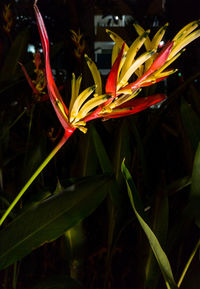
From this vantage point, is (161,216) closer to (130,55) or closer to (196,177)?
(196,177)

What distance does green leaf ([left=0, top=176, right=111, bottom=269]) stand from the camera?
30 cm

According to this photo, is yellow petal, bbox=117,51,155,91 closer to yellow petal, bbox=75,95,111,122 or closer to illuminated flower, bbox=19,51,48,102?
yellow petal, bbox=75,95,111,122

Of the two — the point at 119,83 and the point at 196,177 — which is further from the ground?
the point at 119,83

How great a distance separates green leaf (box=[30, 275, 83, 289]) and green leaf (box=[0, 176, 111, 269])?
0.27ft

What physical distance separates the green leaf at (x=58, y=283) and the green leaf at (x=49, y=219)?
0.27ft

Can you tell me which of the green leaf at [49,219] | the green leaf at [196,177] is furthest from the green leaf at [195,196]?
the green leaf at [49,219]

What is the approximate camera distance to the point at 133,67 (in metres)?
0.22

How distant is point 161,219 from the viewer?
372 mm

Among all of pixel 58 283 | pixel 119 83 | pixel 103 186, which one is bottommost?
pixel 58 283

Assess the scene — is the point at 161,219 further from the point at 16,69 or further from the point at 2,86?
the point at 16,69

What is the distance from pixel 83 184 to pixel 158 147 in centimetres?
32

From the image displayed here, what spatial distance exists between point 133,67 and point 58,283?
0.27 m

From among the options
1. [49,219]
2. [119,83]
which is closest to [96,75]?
[119,83]

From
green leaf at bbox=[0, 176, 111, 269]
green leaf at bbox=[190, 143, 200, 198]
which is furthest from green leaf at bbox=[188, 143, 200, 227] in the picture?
green leaf at bbox=[0, 176, 111, 269]
